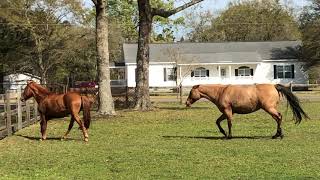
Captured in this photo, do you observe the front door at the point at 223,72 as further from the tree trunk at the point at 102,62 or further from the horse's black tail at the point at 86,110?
the horse's black tail at the point at 86,110

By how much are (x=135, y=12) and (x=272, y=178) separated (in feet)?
244

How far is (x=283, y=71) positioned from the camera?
5809cm

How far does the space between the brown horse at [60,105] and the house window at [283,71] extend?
45466 mm

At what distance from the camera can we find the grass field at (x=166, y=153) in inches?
364

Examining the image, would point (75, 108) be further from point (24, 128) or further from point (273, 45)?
point (273, 45)

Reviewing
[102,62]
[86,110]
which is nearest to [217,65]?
[102,62]

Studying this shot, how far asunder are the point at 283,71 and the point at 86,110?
46.3 m

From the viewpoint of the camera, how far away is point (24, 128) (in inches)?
730

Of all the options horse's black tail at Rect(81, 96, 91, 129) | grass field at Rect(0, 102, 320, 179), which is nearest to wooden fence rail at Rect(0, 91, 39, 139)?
grass field at Rect(0, 102, 320, 179)

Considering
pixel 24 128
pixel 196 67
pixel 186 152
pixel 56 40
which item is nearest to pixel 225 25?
pixel 196 67

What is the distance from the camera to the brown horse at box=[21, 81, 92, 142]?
14320 mm

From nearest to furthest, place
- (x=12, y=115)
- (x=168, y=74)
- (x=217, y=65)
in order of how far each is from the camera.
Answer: (x=12, y=115) → (x=168, y=74) → (x=217, y=65)

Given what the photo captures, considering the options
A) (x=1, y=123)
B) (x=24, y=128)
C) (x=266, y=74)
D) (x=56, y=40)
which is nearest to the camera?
(x=1, y=123)

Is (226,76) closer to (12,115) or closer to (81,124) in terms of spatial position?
(12,115)
